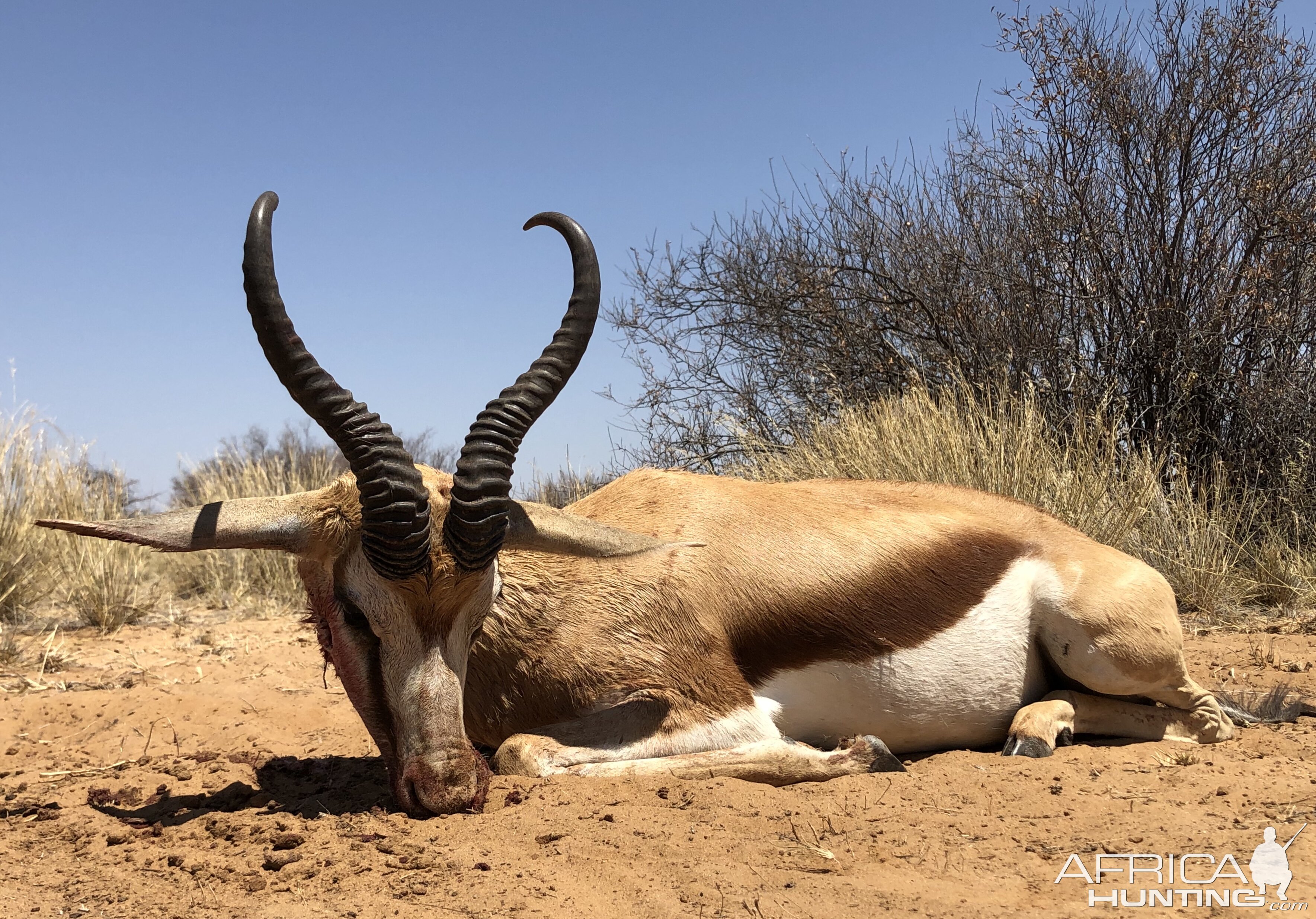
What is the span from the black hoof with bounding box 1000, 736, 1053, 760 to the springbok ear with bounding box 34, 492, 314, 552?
370 cm

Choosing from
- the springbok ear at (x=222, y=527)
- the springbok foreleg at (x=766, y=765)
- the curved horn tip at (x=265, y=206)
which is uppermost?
the curved horn tip at (x=265, y=206)

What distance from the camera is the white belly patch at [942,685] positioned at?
17.3 ft

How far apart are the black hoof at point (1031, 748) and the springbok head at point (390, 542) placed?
2799mm

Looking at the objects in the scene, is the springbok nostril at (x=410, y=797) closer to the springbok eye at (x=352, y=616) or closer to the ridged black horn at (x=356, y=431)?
the springbok eye at (x=352, y=616)

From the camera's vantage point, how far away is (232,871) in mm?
3723

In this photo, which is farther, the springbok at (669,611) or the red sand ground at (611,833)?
the springbok at (669,611)

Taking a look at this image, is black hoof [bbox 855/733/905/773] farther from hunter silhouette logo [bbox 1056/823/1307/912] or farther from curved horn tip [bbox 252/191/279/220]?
curved horn tip [bbox 252/191/279/220]

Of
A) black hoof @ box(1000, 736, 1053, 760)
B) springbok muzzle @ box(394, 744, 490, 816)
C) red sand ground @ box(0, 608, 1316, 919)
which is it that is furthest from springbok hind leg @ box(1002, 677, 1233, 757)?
springbok muzzle @ box(394, 744, 490, 816)

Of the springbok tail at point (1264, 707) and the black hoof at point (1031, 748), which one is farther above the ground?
the black hoof at point (1031, 748)

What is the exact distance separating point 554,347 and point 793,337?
38.6 feet

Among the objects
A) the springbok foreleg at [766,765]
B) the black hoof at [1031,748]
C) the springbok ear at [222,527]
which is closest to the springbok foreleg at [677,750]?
the springbok foreleg at [766,765]

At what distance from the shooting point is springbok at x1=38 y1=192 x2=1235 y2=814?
4.17 m

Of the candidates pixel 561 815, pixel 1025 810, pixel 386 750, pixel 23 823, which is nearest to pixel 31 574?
pixel 23 823

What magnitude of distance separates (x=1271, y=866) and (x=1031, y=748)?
6.24 ft
